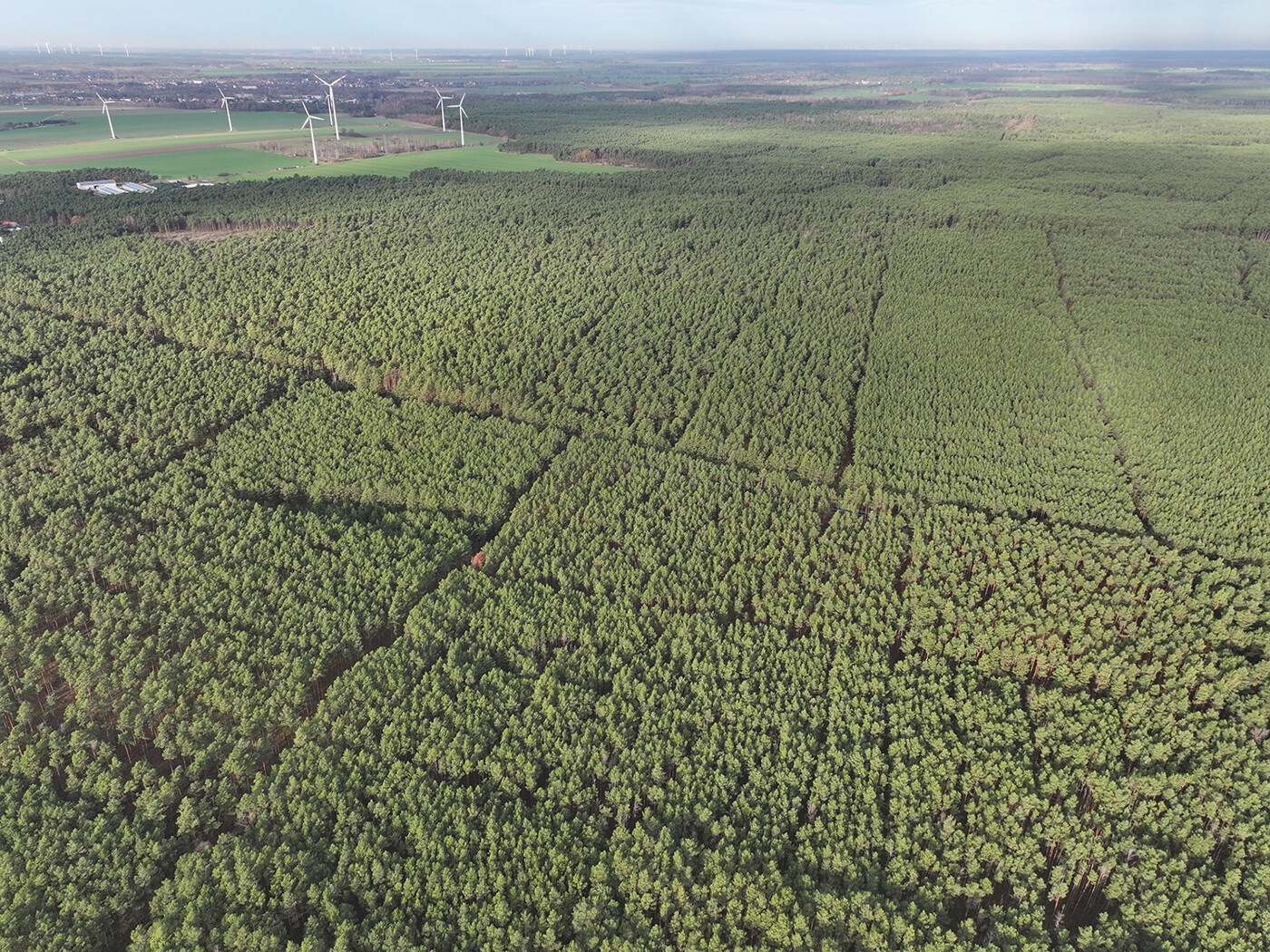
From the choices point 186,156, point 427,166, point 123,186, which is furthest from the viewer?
point 427,166

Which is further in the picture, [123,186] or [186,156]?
[186,156]

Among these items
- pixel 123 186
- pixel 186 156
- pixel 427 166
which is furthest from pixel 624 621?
pixel 186 156

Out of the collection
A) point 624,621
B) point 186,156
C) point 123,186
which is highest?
point 186,156

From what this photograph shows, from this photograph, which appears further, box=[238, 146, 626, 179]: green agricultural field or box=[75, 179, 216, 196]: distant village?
box=[238, 146, 626, 179]: green agricultural field

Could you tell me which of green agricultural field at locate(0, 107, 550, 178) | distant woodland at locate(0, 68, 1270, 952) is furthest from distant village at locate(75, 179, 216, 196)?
distant woodland at locate(0, 68, 1270, 952)

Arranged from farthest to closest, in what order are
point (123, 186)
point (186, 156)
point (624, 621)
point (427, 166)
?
1. point (427, 166)
2. point (186, 156)
3. point (123, 186)
4. point (624, 621)

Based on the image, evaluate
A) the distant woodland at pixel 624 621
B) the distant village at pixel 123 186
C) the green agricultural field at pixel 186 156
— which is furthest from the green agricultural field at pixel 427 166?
the distant woodland at pixel 624 621

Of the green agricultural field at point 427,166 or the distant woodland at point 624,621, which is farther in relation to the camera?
the green agricultural field at point 427,166

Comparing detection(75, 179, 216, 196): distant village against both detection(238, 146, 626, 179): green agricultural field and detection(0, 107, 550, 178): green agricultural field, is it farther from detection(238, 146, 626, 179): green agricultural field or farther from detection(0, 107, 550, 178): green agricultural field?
detection(238, 146, 626, 179): green agricultural field

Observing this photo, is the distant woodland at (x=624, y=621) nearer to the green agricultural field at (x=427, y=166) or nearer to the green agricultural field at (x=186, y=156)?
the green agricultural field at (x=427, y=166)

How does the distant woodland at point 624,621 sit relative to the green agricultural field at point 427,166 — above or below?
below

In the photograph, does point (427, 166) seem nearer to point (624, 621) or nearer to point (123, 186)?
point (123, 186)

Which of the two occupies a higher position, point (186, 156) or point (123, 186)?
point (186, 156)
